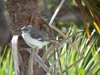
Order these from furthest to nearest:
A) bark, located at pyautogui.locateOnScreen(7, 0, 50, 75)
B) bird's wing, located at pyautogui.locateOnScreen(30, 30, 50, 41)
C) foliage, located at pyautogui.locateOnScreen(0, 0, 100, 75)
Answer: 1. bird's wing, located at pyautogui.locateOnScreen(30, 30, 50, 41)
2. bark, located at pyautogui.locateOnScreen(7, 0, 50, 75)
3. foliage, located at pyautogui.locateOnScreen(0, 0, 100, 75)

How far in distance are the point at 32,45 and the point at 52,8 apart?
4.50 m

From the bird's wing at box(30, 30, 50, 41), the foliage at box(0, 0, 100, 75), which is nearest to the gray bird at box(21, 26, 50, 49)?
the bird's wing at box(30, 30, 50, 41)

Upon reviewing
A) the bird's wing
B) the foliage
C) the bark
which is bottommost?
the foliage

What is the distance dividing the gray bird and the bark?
0.04 m

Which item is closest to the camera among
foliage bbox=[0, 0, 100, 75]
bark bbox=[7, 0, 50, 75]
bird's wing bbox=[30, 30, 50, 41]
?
foliage bbox=[0, 0, 100, 75]

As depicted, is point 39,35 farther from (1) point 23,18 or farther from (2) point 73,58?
(2) point 73,58

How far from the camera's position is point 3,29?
6.99 m

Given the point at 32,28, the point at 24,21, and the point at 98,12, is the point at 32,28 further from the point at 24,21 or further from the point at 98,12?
the point at 98,12

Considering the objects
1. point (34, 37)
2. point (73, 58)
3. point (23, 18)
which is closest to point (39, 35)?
point (34, 37)

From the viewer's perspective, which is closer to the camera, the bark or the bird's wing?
the bark

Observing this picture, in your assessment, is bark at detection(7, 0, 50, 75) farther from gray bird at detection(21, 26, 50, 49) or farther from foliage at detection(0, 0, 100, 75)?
foliage at detection(0, 0, 100, 75)

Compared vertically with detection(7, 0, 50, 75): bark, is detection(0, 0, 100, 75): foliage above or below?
below

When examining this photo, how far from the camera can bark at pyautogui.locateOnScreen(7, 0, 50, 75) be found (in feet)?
8.66

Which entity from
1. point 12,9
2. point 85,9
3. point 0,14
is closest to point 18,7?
point 12,9
